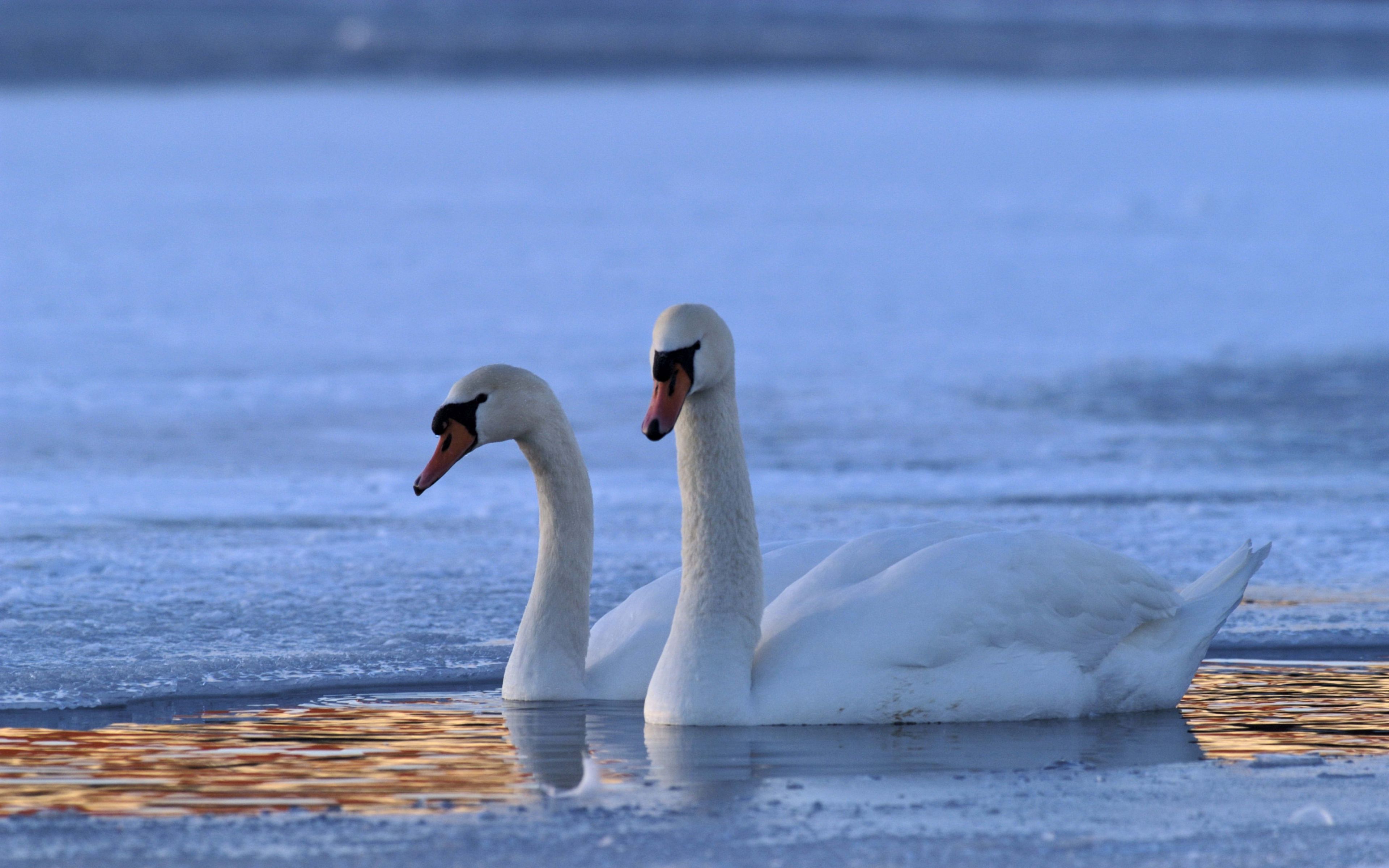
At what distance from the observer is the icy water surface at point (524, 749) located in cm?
477

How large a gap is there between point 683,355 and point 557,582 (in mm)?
964

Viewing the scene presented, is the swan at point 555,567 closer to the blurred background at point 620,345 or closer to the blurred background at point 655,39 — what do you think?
the blurred background at point 620,345

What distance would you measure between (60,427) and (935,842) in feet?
26.2

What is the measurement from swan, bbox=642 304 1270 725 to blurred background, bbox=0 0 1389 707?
1047 millimetres

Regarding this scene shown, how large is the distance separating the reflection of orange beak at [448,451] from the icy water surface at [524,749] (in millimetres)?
652

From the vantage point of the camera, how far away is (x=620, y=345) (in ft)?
47.4

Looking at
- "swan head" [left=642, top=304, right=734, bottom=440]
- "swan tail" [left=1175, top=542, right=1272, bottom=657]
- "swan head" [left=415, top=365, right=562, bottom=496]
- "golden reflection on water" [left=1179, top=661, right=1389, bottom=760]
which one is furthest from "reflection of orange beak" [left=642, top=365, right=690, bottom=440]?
"swan tail" [left=1175, top=542, right=1272, bottom=657]

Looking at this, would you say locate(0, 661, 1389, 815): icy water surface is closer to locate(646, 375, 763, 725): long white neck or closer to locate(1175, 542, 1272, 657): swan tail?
locate(646, 375, 763, 725): long white neck

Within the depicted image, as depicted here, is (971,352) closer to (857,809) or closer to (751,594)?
(751,594)

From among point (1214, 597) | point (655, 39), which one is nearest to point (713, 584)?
point (1214, 597)

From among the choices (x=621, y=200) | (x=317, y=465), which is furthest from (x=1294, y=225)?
(x=317, y=465)

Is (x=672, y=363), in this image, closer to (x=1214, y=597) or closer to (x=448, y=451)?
(x=448, y=451)

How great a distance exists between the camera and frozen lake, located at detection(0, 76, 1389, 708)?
7.45 metres

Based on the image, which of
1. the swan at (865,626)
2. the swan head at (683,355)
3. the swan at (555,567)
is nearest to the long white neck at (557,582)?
the swan at (555,567)
